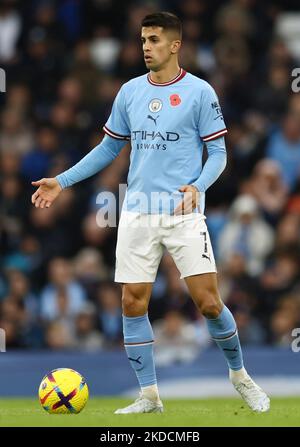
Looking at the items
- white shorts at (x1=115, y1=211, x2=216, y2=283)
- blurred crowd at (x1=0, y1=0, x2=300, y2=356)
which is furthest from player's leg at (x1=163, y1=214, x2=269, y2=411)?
blurred crowd at (x1=0, y1=0, x2=300, y2=356)

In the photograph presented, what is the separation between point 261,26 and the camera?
16.0m

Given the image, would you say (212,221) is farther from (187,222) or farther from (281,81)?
(187,222)

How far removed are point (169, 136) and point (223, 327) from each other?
1256 mm

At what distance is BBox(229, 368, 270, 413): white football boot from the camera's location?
8.06 meters

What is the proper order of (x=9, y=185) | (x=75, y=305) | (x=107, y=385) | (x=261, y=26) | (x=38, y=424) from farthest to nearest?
(x=261, y=26) < (x=9, y=185) < (x=75, y=305) < (x=107, y=385) < (x=38, y=424)

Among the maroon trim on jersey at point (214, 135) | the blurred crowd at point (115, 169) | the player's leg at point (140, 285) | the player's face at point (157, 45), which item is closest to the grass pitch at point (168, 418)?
the player's leg at point (140, 285)

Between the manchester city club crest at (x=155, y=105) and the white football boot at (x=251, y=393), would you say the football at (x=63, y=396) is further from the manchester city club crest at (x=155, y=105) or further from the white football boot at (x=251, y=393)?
the manchester city club crest at (x=155, y=105)

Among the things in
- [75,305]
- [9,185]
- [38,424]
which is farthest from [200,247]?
[9,185]

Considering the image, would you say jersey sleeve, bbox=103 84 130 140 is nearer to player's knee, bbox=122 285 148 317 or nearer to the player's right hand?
the player's right hand

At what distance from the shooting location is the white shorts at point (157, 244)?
797 cm

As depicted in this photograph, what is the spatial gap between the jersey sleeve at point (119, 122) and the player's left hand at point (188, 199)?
2.25 ft

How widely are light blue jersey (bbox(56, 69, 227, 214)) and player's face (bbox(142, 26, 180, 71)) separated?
0.15 m

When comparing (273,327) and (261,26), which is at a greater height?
(261,26)
